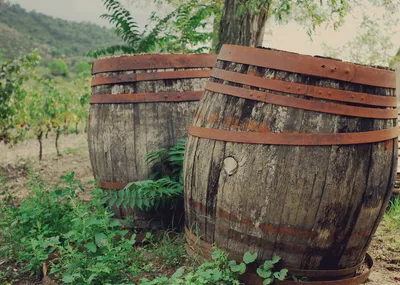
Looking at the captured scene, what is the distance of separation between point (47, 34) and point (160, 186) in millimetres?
48463

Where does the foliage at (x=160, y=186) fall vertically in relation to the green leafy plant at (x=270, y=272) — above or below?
above

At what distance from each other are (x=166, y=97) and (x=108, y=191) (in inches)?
35.4

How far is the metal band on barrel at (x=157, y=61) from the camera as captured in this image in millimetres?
3684

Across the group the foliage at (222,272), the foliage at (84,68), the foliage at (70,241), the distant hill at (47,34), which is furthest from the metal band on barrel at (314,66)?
the distant hill at (47,34)

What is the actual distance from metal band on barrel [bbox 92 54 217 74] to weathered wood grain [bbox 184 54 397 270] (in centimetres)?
74

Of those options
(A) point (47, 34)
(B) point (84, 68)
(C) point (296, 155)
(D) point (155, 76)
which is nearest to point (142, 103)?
(D) point (155, 76)

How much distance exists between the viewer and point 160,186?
3.57 meters

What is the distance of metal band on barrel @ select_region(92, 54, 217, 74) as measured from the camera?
3684 mm

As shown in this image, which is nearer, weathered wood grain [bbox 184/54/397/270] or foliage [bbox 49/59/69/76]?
weathered wood grain [bbox 184/54/397/270]

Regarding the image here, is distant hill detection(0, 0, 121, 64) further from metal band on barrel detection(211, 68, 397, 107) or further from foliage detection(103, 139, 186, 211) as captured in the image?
metal band on barrel detection(211, 68, 397, 107)

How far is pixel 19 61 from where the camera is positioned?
25.4 feet

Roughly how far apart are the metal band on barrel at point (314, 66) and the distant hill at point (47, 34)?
36335 millimetres

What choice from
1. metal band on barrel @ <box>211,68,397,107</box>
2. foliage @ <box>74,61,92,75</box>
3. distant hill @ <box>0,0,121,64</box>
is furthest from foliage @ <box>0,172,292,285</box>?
distant hill @ <box>0,0,121,64</box>

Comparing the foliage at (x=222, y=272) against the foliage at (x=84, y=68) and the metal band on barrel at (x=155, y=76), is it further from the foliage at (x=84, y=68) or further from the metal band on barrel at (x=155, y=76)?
the foliage at (x=84, y=68)
